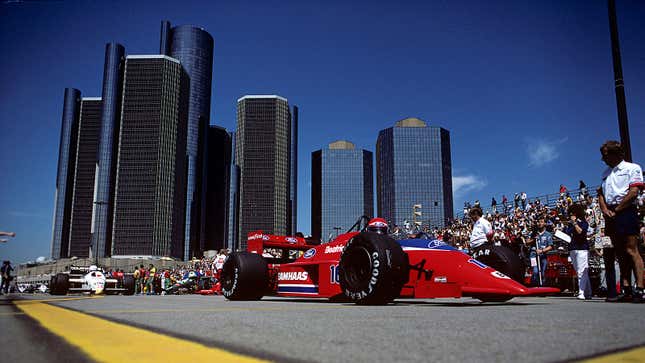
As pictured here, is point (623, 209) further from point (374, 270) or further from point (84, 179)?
point (84, 179)

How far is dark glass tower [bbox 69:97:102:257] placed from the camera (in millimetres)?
163125

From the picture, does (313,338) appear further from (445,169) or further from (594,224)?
(445,169)

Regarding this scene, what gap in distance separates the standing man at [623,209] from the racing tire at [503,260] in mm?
1175

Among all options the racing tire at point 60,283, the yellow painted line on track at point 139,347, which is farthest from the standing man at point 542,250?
the racing tire at point 60,283

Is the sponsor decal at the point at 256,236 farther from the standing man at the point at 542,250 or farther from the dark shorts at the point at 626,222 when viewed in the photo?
the standing man at the point at 542,250

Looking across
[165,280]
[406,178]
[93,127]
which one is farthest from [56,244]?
[165,280]

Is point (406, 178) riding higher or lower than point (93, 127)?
lower

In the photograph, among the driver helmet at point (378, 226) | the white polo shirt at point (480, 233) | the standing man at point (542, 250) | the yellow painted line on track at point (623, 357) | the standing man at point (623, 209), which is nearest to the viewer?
the yellow painted line on track at point (623, 357)

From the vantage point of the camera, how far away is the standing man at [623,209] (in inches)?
212

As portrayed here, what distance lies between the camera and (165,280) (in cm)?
2358

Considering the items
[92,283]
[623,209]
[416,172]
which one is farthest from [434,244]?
[416,172]

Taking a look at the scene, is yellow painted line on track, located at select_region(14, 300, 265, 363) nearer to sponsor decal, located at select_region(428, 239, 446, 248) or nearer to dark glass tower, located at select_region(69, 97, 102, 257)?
sponsor decal, located at select_region(428, 239, 446, 248)

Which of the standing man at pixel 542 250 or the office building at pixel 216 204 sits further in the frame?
the office building at pixel 216 204

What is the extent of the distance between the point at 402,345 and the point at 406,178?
173581mm
